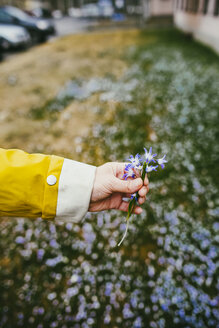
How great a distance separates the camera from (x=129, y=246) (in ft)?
11.3

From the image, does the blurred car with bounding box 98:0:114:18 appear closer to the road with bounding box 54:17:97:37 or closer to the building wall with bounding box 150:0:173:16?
the road with bounding box 54:17:97:37

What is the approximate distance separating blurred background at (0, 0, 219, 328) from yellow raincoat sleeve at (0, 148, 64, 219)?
165cm

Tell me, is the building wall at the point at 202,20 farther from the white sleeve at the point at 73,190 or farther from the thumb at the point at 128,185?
the white sleeve at the point at 73,190

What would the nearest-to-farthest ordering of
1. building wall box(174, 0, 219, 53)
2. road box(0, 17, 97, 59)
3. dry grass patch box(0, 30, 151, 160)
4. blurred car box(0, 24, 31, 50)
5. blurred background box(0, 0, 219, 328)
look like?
1. blurred background box(0, 0, 219, 328)
2. dry grass patch box(0, 30, 151, 160)
3. building wall box(174, 0, 219, 53)
4. blurred car box(0, 24, 31, 50)
5. road box(0, 17, 97, 59)

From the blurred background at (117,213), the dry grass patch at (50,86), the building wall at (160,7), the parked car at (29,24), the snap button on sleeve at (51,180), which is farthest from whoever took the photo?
the building wall at (160,7)

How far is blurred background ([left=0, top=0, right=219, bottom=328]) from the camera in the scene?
280 cm

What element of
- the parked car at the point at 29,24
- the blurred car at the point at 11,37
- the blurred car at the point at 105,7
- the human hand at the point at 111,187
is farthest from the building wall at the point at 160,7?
the human hand at the point at 111,187

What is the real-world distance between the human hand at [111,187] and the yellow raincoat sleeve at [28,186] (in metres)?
0.36

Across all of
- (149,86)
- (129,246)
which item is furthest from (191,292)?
(149,86)

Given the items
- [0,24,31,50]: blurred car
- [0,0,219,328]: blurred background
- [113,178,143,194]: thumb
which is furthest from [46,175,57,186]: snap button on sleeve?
[0,24,31,50]: blurred car

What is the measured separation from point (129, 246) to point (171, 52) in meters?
12.1

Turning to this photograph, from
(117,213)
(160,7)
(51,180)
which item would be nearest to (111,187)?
(51,180)

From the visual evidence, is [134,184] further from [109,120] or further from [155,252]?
[109,120]

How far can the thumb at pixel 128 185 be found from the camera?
71.9 inches
